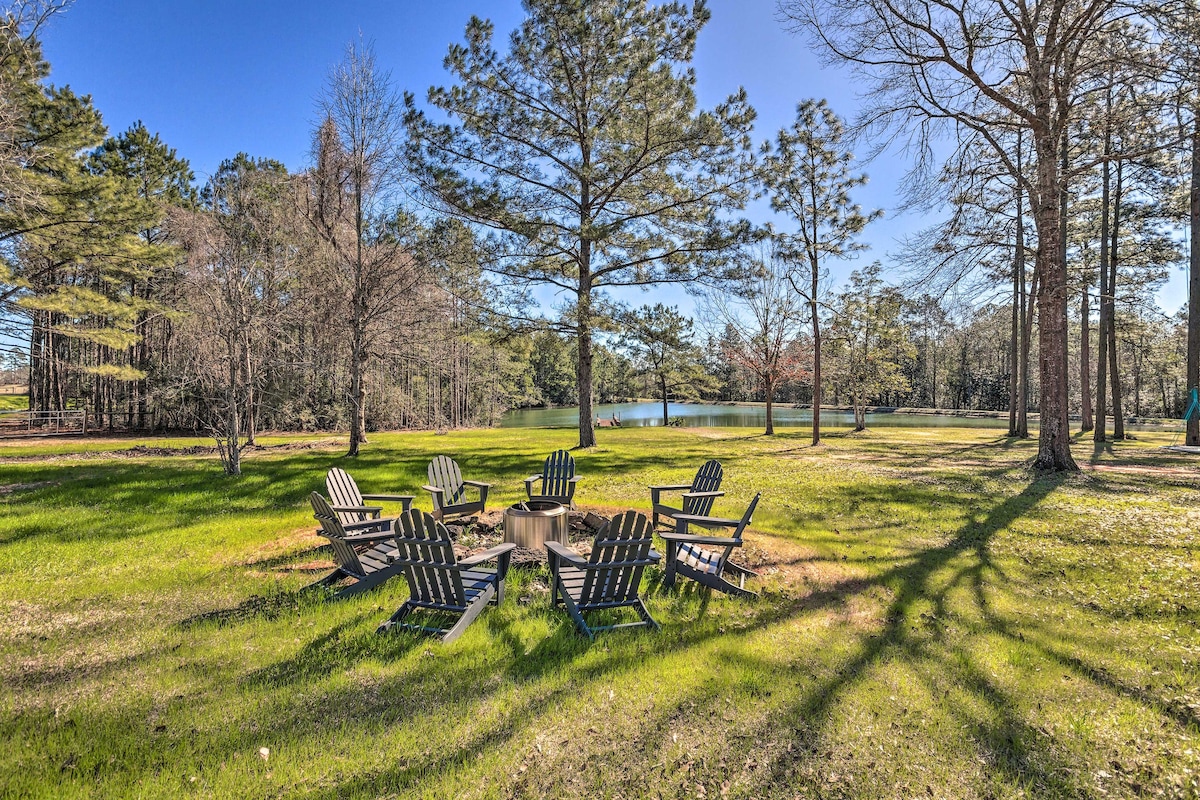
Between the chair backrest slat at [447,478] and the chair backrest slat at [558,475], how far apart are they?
1.29m

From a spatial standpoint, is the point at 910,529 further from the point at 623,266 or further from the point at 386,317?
the point at 386,317

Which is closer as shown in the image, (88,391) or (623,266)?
(623,266)

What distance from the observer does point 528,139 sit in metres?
14.3

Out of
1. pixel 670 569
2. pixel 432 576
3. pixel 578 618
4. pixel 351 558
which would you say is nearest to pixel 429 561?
pixel 432 576

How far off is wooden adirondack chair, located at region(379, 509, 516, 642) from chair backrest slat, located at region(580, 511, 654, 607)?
0.91 meters

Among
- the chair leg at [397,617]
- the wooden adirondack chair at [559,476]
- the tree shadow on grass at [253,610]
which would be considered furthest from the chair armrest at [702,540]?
the tree shadow on grass at [253,610]

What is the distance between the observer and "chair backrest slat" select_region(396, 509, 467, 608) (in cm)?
377

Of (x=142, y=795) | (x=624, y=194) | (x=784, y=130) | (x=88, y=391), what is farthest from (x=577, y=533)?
(x=88, y=391)

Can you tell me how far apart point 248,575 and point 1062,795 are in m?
6.29

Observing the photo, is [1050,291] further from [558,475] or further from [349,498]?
[349,498]

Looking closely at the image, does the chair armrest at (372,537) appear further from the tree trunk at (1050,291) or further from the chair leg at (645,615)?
the tree trunk at (1050,291)

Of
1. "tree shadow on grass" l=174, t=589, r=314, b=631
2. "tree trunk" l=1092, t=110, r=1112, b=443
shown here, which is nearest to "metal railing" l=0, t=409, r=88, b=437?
"tree shadow on grass" l=174, t=589, r=314, b=631

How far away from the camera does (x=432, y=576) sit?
387 centimetres

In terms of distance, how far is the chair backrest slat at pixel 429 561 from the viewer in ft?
12.4
